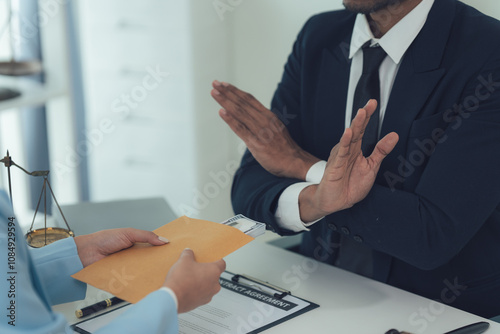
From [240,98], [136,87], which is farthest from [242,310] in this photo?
[136,87]

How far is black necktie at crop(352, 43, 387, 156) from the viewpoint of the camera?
5.24 feet

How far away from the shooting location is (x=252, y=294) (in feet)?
4.35

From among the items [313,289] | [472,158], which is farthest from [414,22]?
[313,289]

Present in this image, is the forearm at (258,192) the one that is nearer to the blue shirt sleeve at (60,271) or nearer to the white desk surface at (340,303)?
the white desk surface at (340,303)

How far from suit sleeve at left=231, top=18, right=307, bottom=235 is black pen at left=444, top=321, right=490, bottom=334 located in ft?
1.63

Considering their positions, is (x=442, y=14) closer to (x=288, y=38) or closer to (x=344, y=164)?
(x=344, y=164)

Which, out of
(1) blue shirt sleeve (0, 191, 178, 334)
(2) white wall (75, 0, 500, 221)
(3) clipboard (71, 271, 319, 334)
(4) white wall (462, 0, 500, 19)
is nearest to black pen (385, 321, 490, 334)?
(3) clipboard (71, 271, 319, 334)

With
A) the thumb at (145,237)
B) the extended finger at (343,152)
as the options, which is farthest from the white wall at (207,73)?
the thumb at (145,237)

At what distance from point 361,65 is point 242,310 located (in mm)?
784

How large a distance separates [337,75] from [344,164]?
0.46 meters

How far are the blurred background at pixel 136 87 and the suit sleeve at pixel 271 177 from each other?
65cm

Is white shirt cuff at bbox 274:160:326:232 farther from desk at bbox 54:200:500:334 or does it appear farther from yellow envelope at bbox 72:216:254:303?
yellow envelope at bbox 72:216:254:303

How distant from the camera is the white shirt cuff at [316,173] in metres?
1.59

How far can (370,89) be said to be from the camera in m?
1.61
